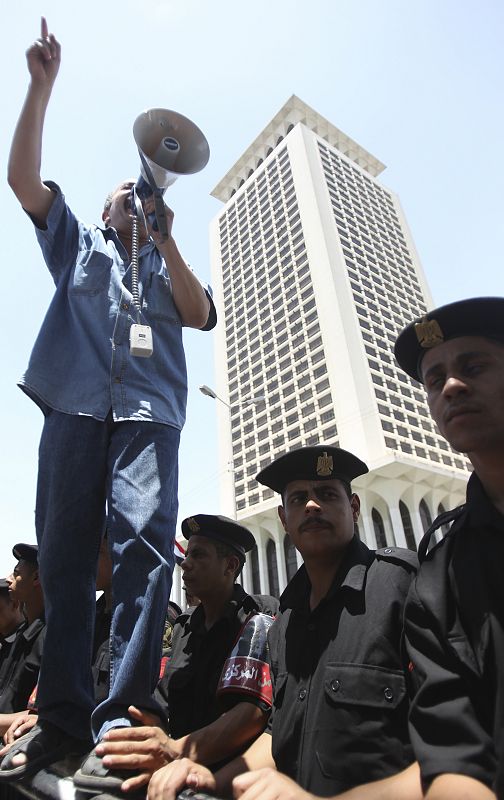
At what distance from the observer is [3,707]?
10.0 feet

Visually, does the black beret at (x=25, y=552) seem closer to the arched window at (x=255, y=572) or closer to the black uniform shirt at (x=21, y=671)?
the black uniform shirt at (x=21, y=671)

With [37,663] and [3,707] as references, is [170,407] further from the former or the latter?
[3,707]

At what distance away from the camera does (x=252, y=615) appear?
2.52 metres

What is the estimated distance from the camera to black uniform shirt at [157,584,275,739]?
7.75 feet

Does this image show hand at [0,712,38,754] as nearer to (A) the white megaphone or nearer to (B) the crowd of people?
(B) the crowd of people

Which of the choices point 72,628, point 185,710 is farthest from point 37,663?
point 72,628

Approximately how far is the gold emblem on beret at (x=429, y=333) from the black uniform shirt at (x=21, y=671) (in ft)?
9.11

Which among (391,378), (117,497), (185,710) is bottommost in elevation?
(185,710)

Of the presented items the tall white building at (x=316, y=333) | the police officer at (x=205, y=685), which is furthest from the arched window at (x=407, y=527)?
the police officer at (x=205, y=685)

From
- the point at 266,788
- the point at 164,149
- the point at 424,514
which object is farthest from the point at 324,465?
the point at 424,514

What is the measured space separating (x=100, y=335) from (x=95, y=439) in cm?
50

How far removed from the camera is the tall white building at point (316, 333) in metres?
37.6

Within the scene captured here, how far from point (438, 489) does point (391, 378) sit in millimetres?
10804

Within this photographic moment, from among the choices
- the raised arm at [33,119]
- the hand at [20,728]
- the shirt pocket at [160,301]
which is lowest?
the hand at [20,728]
